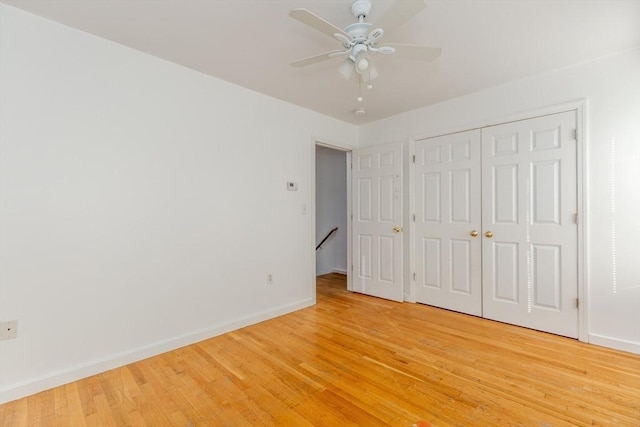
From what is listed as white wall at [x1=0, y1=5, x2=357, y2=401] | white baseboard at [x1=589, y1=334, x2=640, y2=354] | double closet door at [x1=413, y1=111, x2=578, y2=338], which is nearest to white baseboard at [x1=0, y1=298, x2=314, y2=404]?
white wall at [x1=0, y1=5, x2=357, y2=401]

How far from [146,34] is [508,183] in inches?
137

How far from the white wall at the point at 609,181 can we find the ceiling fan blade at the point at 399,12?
6.83 ft

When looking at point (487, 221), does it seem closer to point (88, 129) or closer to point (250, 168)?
point (250, 168)

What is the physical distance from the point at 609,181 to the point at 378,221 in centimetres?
229

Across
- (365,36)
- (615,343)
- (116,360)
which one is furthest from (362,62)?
(615,343)

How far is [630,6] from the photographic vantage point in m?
1.86

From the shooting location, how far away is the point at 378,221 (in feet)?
13.1

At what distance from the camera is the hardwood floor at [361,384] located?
65.7 inches

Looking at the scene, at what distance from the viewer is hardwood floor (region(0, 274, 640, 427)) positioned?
1670 millimetres

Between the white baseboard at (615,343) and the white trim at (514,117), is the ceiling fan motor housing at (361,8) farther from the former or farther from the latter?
the white baseboard at (615,343)

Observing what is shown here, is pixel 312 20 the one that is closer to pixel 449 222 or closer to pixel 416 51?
pixel 416 51

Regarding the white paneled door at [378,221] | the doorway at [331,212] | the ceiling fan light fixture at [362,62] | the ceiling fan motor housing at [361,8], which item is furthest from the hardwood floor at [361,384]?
the doorway at [331,212]

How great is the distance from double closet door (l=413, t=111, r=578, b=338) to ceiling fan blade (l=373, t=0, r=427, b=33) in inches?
81.3

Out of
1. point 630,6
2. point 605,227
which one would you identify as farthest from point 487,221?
point 630,6
